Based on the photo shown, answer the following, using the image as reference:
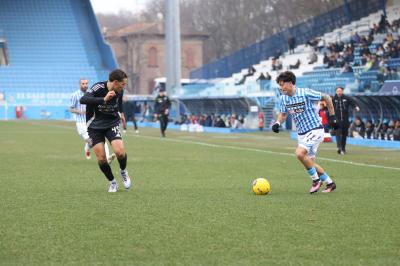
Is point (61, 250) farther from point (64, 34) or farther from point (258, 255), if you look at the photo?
point (64, 34)

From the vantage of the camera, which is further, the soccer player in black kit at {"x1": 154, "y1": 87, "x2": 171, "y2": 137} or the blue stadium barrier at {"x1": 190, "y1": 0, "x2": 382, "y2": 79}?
the blue stadium barrier at {"x1": 190, "y1": 0, "x2": 382, "y2": 79}

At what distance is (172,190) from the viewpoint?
1360cm

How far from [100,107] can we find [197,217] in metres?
3.65

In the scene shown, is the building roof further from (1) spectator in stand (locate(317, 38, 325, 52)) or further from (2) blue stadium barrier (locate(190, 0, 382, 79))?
(1) spectator in stand (locate(317, 38, 325, 52))

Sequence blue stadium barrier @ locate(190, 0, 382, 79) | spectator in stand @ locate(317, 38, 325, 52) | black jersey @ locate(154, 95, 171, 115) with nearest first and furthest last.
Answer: black jersey @ locate(154, 95, 171, 115)
spectator in stand @ locate(317, 38, 325, 52)
blue stadium barrier @ locate(190, 0, 382, 79)

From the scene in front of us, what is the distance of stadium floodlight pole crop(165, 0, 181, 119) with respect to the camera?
50.3 meters

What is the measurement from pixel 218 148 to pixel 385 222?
17.6 metres

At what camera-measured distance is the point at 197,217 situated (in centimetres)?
1023

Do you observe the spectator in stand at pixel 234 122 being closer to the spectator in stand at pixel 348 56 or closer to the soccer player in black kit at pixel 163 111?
the spectator in stand at pixel 348 56

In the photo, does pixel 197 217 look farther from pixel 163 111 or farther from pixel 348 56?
pixel 348 56

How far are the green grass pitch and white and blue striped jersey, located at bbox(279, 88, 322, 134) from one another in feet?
3.31

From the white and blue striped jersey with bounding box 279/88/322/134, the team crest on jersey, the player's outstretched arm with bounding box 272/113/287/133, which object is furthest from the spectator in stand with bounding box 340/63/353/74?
the team crest on jersey

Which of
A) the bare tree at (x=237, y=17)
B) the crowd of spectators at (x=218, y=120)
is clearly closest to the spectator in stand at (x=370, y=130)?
the crowd of spectators at (x=218, y=120)

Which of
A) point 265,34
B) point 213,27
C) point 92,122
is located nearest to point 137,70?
point 213,27
